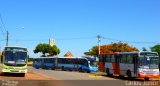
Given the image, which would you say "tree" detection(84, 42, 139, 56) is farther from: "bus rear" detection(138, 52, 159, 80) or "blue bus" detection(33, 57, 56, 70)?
"bus rear" detection(138, 52, 159, 80)

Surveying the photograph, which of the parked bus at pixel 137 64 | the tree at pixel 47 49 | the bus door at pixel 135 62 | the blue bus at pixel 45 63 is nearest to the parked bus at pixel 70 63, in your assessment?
the blue bus at pixel 45 63

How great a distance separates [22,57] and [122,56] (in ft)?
35.9

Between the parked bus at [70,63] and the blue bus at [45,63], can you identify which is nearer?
the parked bus at [70,63]

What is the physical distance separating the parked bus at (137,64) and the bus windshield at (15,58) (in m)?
10.3

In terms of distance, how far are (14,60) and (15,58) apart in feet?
0.70

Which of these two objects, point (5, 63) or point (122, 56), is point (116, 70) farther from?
point (5, 63)

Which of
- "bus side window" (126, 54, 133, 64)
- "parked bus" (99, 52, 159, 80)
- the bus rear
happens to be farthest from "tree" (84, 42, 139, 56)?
the bus rear

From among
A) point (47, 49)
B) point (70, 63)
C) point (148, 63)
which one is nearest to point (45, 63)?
point (70, 63)

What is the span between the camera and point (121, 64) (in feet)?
141

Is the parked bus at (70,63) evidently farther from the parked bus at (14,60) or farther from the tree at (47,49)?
the tree at (47,49)

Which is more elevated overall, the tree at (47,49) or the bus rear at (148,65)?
the tree at (47,49)

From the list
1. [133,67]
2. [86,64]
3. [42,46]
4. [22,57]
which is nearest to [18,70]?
A: [22,57]

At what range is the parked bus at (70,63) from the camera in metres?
62.6

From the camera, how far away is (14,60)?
37906 mm
